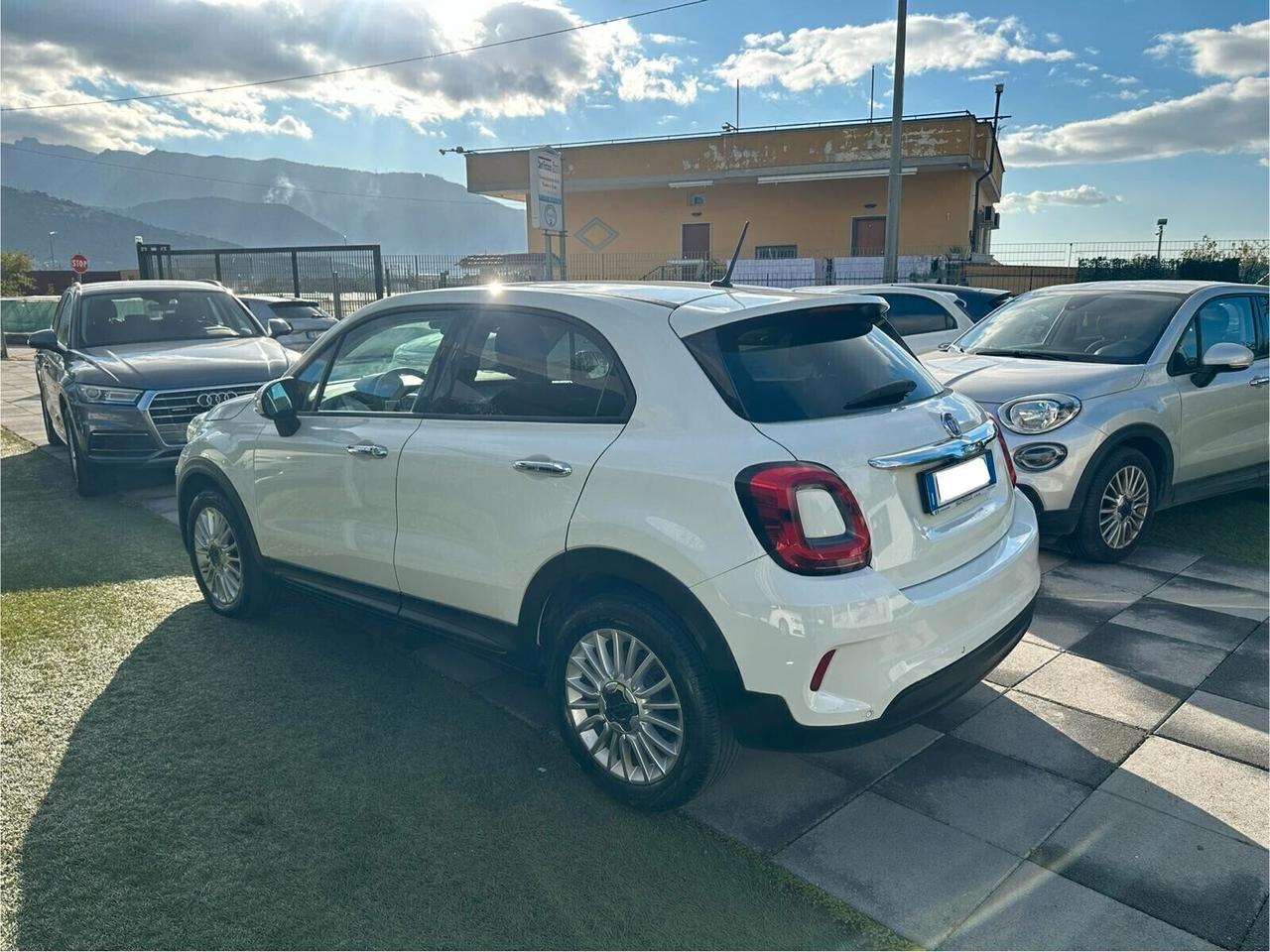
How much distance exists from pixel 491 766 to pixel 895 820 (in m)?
1.43

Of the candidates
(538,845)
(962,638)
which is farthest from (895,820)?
(538,845)

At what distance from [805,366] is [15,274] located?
1957 inches

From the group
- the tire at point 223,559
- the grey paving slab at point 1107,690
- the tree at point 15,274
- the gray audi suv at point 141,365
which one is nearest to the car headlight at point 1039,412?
the grey paving slab at point 1107,690

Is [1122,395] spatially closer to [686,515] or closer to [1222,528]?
[1222,528]

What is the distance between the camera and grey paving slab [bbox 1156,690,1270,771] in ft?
11.0

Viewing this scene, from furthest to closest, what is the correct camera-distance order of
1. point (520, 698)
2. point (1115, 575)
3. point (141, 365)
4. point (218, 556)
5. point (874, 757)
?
1. point (141, 365)
2. point (1115, 575)
3. point (218, 556)
4. point (520, 698)
5. point (874, 757)

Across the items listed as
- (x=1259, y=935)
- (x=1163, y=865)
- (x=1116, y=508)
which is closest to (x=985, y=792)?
(x=1163, y=865)

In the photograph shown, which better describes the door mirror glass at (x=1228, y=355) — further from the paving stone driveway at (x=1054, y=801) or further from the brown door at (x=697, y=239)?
the brown door at (x=697, y=239)

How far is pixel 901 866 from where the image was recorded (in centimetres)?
273

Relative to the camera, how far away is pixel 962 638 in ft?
9.39

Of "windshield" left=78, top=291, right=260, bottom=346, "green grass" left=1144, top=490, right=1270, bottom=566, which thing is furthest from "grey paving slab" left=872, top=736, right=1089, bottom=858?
"windshield" left=78, top=291, right=260, bottom=346

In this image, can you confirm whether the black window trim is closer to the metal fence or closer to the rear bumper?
the rear bumper

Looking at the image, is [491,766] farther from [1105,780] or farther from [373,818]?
[1105,780]

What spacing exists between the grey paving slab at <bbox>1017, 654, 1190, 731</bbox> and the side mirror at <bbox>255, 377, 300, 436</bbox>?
3475 mm
